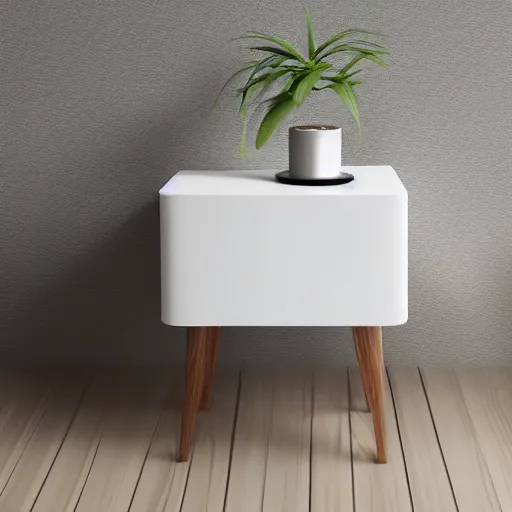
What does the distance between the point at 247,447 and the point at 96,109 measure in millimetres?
907

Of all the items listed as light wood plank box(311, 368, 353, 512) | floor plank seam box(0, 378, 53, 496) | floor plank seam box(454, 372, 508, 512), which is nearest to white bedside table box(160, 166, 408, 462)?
light wood plank box(311, 368, 353, 512)

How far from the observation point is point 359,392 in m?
2.33

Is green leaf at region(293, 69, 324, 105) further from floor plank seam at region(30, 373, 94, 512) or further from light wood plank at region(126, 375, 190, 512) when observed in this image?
floor plank seam at region(30, 373, 94, 512)

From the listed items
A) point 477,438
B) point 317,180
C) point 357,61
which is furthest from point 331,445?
point 357,61

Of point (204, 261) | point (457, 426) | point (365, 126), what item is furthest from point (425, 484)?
point (365, 126)

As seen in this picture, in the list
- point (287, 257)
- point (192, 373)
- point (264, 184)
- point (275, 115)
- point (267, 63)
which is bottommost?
point (192, 373)

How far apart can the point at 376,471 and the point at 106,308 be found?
881 mm

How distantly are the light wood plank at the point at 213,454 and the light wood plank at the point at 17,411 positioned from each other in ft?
1.23

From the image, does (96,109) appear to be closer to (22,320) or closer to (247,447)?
(22,320)

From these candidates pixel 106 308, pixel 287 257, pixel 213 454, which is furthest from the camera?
pixel 106 308

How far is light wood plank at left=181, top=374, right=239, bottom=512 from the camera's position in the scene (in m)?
1.83

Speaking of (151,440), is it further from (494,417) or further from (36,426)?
(494,417)

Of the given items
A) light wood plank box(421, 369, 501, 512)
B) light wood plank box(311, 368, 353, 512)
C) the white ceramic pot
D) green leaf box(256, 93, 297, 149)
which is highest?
green leaf box(256, 93, 297, 149)

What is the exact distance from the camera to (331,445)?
2.06m
